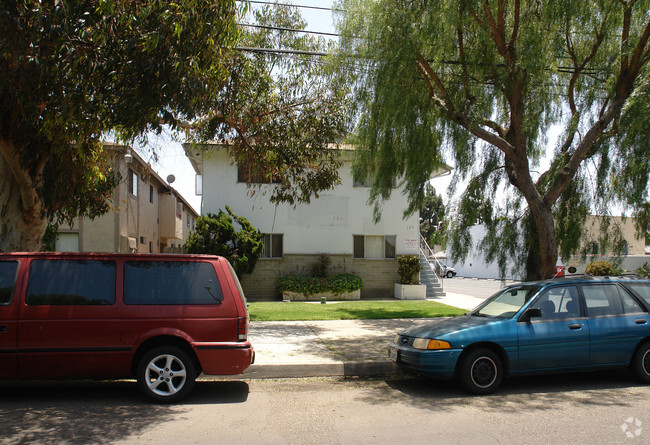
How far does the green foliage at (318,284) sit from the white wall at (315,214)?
3.92ft

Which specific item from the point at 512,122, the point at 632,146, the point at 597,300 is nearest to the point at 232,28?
the point at 512,122

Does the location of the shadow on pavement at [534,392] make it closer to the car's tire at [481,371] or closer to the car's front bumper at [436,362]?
the car's tire at [481,371]

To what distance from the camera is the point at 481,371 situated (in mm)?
6773

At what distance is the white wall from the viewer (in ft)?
63.1

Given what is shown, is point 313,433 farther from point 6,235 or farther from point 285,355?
point 6,235

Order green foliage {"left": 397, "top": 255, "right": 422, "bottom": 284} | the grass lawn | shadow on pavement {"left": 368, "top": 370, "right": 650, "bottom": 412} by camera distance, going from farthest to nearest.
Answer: green foliage {"left": 397, "top": 255, "right": 422, "bottom": 284}
the grass lawn
shadow on pavement {"left": 368, "top": 370, "right": 650, "bottom": 412}

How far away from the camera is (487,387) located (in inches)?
266

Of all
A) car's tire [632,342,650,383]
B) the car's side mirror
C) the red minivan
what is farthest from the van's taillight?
car's tire [632,342,650,383]

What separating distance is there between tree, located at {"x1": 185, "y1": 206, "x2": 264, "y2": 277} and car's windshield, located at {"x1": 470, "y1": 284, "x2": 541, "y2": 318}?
10322mm

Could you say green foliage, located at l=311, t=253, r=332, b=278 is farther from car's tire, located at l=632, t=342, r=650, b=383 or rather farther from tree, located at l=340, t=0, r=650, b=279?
car's tire, located at l=632, t=342, r=650, b=383

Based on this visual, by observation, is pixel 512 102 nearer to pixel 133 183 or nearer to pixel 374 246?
pixel 374 246

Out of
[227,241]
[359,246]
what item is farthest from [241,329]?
[359,246]

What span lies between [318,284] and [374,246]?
309cm

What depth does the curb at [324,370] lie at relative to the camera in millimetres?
7918
